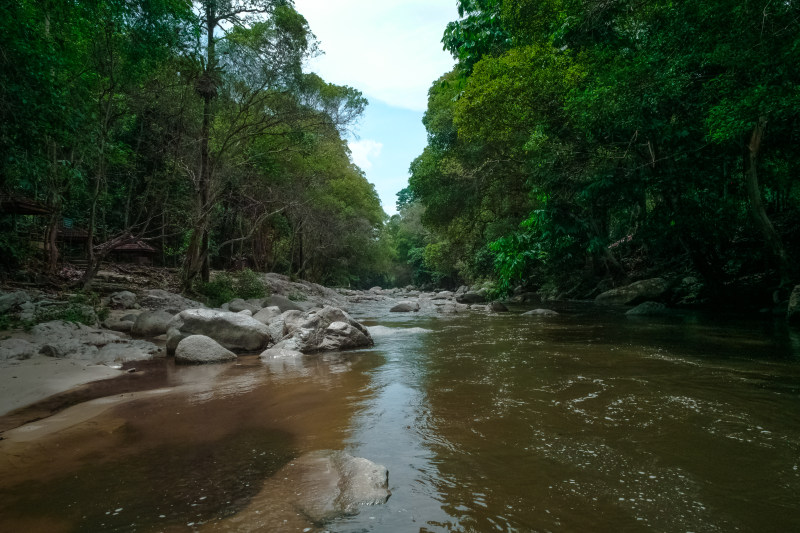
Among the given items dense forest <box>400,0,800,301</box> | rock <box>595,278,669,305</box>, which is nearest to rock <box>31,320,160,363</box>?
dense forest <box>400,0,800,301</box>

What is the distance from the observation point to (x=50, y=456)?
2.63 meters

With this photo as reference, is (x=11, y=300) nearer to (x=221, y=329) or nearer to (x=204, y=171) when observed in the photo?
(x=221, y=329)

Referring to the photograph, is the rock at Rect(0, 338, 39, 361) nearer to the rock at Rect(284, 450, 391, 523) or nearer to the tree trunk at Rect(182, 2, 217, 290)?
the rock at Rect(284, 450, 391, 523)

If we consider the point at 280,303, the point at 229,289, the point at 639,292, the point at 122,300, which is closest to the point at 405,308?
the point at 280,303

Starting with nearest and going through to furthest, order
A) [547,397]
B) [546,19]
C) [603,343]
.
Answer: [547,397] → [603,343] → [546,19]

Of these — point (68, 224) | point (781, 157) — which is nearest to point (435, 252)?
point (68, 224)

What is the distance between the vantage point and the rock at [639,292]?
1272 centimetres

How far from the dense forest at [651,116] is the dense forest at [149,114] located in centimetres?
619

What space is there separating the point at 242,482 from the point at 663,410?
9.52 ft

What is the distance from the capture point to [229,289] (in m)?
13.5

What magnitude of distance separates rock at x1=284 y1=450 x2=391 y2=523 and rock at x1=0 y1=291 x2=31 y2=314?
762cm

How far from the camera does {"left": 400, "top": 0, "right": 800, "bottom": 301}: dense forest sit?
19.0 ft

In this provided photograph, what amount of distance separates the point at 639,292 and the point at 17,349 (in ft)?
47.2

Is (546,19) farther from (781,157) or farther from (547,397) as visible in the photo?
(547,397)
